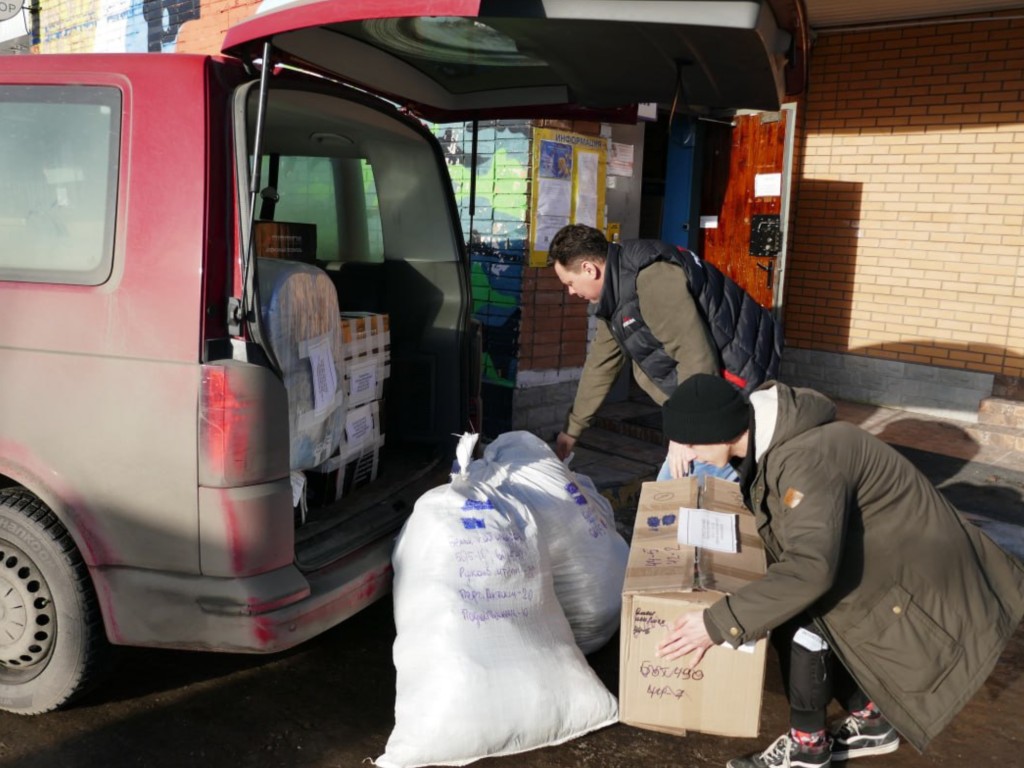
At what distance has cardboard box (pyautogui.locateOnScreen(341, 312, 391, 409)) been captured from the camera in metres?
3.38

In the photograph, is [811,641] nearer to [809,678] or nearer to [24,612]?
[809,678]

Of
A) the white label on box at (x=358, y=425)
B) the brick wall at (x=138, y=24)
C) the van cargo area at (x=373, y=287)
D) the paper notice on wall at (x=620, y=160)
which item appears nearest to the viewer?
the van cargo area at (x=373, y=287)

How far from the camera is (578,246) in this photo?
3604mm

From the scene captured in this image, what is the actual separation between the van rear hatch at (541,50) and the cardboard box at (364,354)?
928 mm

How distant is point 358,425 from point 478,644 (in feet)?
3.53

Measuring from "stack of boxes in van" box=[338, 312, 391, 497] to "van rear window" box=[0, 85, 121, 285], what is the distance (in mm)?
937

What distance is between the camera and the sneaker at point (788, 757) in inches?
107

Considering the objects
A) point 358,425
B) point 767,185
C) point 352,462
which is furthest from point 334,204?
point 767,185

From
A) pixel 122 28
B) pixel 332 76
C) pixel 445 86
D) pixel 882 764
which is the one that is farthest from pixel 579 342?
pixel 122 28

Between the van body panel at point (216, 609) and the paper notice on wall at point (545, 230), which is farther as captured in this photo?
the paper notice on wall at point (545, 230)

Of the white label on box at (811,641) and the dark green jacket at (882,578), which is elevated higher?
the dark green jacket at (882,578)

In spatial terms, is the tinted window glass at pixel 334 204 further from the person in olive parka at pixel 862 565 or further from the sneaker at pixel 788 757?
the sneaker at pixel 788 757

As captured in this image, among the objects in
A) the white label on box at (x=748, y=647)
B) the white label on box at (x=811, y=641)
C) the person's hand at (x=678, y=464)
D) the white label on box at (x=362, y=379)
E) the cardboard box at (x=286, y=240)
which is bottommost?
the white label on box at (x=811, y=641)

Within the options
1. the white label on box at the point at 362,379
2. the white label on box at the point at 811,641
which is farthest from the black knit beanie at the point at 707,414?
the white label on box at the point at 362,379
